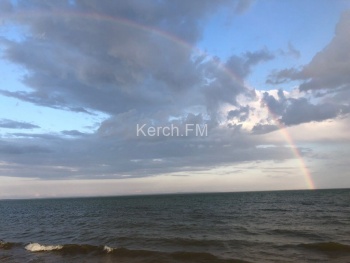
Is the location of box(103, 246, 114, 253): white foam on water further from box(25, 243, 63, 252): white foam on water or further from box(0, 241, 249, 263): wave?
box(25, 243, 63, 252): white foam on water

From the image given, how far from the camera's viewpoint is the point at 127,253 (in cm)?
2192

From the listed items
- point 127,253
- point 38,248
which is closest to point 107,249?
point 127,253

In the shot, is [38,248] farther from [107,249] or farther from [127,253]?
[127,253]

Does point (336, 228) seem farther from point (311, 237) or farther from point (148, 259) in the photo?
point (148, 259)

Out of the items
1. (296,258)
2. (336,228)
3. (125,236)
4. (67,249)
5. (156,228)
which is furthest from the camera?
(156,228)

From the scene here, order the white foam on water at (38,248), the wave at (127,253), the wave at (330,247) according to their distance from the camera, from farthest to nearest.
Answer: the white foam on water at (38,248) < the wave at (330,247) < the wave at (127,253)

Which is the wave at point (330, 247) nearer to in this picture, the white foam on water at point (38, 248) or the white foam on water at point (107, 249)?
the white foam on water at point (107, 249)

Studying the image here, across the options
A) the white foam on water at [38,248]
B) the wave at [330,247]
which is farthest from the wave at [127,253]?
the wave at [330,247]

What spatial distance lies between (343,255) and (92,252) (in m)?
17.2

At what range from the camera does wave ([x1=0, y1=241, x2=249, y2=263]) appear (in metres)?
19.9

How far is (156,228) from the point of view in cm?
3478

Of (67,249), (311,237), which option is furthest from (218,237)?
(67,249)

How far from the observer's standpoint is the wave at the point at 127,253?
782 inches

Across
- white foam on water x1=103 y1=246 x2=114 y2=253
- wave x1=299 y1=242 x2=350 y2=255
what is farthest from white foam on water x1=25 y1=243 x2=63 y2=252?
wave x1=299 y1=242 x2=350 y2=255
